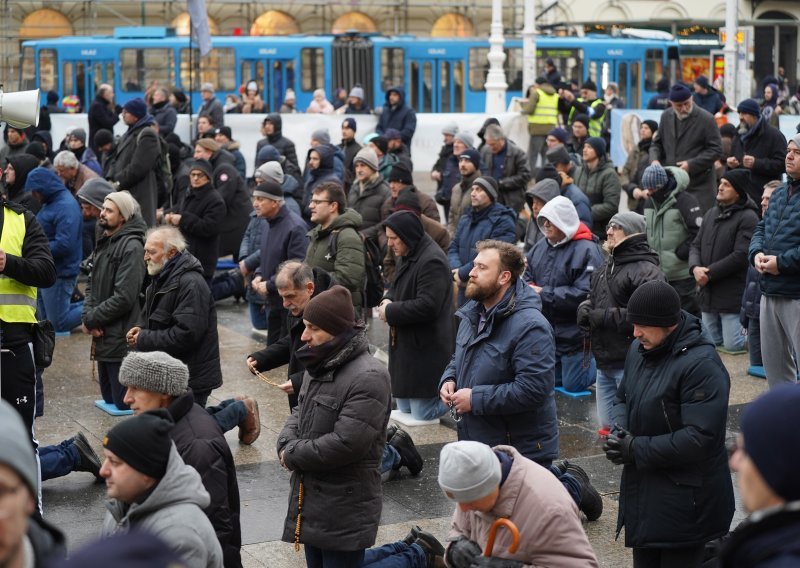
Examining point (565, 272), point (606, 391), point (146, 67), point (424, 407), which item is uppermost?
point (146, 67)

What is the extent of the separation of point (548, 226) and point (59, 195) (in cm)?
430

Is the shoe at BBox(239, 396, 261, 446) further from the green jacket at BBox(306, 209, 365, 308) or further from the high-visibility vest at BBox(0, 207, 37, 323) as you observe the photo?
the high-visibility vest at BBox(0, 207, 37, 323)

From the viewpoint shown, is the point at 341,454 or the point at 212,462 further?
the point at 341,454

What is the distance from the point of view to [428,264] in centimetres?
900

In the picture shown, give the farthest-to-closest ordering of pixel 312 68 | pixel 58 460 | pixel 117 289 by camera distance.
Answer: pixel 312 68
pixel 117 289
pixel 58 460

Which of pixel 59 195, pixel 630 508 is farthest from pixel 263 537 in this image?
pixel 59 195

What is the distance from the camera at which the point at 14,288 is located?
7762mm

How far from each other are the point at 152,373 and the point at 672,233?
657 cm

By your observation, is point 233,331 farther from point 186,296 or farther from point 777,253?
point 777,253

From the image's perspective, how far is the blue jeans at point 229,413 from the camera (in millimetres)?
8273

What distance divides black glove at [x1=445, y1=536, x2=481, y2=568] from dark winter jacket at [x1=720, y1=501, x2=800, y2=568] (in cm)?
194

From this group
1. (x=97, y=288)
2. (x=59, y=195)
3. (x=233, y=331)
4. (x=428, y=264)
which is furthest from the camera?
(x=233, y=331)

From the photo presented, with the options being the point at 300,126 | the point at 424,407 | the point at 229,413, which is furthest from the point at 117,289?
the point at 300,126

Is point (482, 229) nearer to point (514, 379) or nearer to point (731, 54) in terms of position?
point (514, 379)
